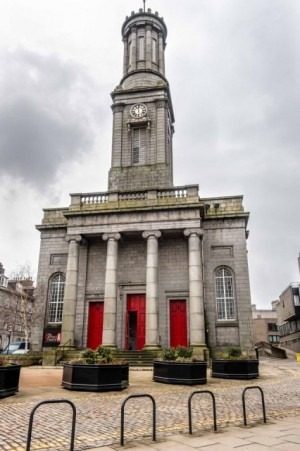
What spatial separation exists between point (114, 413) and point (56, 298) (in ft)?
67.0

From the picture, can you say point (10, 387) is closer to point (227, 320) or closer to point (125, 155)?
point (227, 320)

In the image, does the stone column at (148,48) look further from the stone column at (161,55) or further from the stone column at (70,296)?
the stone column at (70,296)

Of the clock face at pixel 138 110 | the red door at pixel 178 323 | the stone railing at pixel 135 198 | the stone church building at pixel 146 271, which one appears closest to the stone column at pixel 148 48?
the clock face at pixel 138 110

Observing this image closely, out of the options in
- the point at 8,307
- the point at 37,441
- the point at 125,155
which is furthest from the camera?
the point at 8,307

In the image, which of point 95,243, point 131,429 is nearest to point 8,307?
point 95,243

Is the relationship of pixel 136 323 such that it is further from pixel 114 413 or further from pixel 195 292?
pixel 114 413

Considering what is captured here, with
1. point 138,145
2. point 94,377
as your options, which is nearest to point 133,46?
point 138,145

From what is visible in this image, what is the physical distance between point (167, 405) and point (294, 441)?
4401mm

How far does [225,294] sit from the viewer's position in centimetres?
2648

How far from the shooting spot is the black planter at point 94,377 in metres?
12.2

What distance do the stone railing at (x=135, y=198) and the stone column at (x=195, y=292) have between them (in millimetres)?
2853

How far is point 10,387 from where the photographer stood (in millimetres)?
11094

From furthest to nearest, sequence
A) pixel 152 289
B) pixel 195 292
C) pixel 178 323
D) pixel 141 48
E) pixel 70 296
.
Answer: pixel 141 48 < pixel 178 323 < pixel 70 296 < pixel 152 289 < pixel 195 292

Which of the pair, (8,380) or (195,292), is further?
(195,292)
